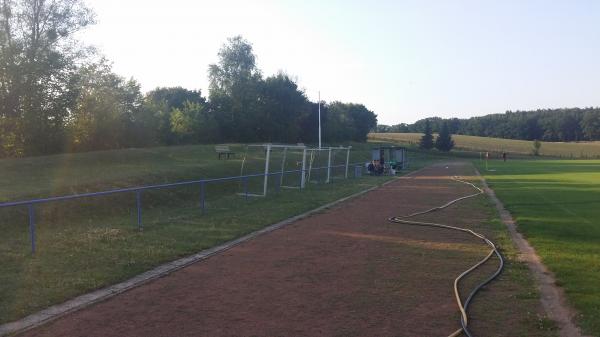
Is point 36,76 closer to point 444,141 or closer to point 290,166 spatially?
point 290,166

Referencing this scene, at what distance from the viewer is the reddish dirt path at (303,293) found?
5.86 metres

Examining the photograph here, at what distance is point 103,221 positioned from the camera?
599 inches

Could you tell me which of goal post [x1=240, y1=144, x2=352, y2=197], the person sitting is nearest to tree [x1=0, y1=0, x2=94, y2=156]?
goal post [x1=240, y1=144, x2=352, y2=197]

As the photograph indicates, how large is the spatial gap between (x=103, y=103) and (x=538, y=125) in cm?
12402

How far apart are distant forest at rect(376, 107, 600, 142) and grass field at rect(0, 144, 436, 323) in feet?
406

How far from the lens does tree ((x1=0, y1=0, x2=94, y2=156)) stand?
34094mm

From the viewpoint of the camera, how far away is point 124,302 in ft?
22.5

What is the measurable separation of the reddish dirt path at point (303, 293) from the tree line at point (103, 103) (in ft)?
93.8

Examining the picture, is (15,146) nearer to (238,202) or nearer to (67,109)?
(67,109)

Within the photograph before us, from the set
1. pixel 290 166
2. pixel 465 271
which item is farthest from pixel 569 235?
pixel 290 166

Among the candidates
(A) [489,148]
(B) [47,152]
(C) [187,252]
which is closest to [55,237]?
(C) [187,252]

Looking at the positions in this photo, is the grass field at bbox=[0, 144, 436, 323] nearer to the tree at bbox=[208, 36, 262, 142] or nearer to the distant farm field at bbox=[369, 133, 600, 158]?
the tree at bbox=[208, 36, 262, 142]

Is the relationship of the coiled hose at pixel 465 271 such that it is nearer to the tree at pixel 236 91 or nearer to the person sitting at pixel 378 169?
the person sitting at pixel 378 169

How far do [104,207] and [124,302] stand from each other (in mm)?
11112
